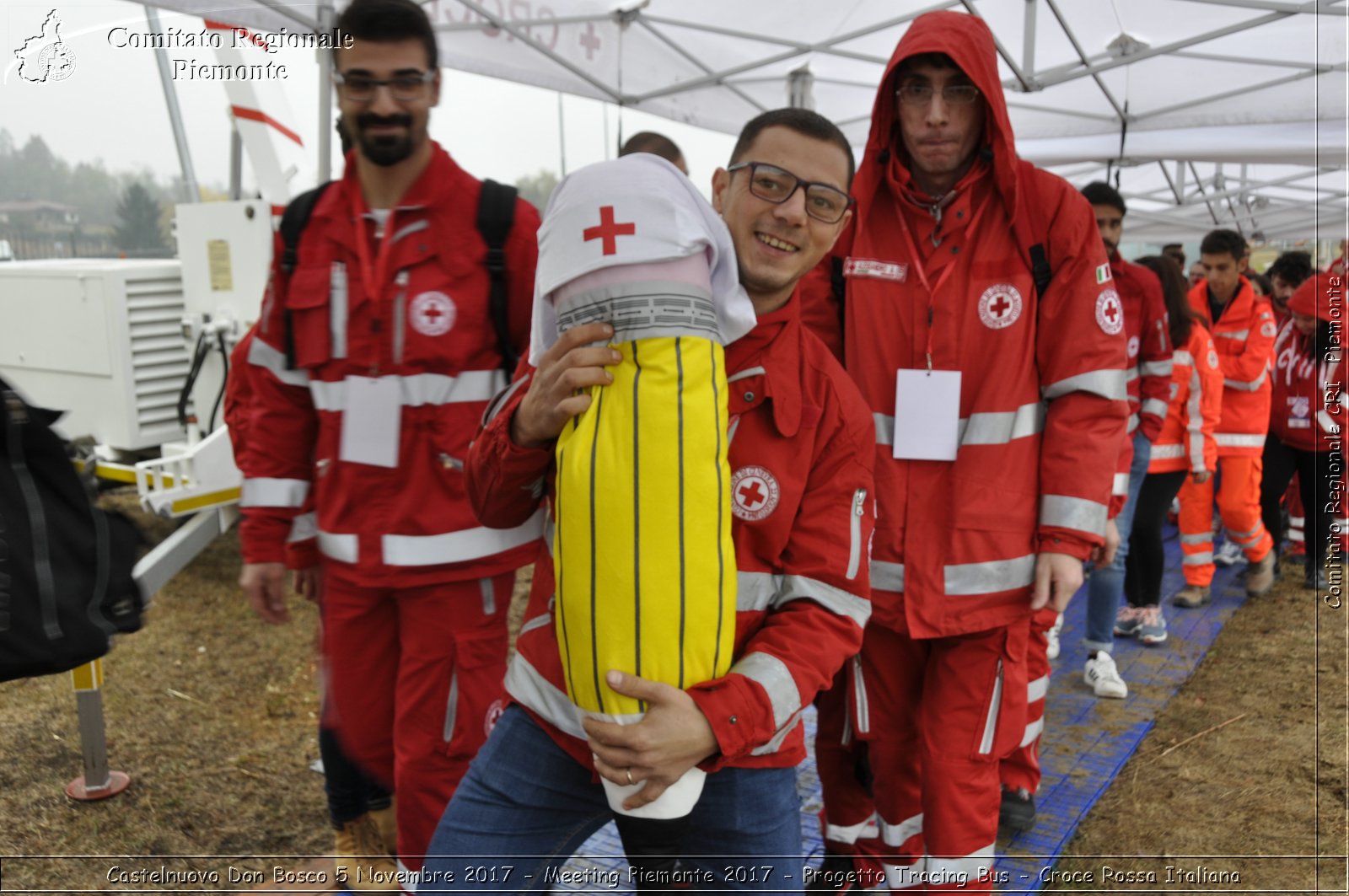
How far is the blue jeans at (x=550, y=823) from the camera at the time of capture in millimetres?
1693

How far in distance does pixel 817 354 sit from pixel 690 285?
1.71 feet

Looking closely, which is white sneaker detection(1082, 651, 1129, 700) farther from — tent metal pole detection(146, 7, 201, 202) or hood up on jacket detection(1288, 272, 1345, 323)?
tent metal pole detection(146, 7, 201, 202)

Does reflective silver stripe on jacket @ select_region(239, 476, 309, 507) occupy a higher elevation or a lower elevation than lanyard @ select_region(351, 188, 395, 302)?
lower

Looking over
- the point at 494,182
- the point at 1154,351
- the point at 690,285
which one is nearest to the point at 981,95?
the point at 494,182

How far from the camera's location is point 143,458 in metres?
5.98

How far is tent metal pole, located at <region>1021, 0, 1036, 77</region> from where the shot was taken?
678 cm

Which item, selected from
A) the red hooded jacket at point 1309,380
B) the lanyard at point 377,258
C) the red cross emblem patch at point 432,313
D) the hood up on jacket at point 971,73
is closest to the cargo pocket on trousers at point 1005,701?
the hood up on jacket at point 971,73

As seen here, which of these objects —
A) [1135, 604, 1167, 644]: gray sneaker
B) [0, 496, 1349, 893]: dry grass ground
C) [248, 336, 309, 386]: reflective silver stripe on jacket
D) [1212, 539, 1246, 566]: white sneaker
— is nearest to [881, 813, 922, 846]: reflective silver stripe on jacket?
[0, 496, 1349, 893]: dry grass ground

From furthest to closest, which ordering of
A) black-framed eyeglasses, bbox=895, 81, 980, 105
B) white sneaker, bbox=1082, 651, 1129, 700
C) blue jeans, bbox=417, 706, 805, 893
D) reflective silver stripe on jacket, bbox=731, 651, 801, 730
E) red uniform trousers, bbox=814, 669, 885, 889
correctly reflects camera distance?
white sneaker, bbox=1082, 651, 1129, 700, red uniform trousers, bbox=814, 669, 885, 889, black-framed eyeglasses, bbox=895, 81, 980, 105, blue jeans, bbox=417, 706, 805, 893, reflective silver stripe on jacket, bbox=731, 651, 801, 730

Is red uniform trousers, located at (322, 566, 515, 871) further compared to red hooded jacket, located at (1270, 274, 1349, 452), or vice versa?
red hooded jacket, located at (1270, 274, 1349, 452)

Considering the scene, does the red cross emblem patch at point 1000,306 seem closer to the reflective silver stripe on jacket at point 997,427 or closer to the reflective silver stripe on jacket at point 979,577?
the reflective silver stripe on jacket at point 997,427

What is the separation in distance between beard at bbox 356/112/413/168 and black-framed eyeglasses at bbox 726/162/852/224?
1.03 m

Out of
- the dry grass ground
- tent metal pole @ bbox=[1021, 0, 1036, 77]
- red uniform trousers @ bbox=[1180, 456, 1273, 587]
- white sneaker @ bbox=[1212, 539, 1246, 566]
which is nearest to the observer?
the dry grass ground

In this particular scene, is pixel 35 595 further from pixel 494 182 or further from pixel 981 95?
pixel 981 95
